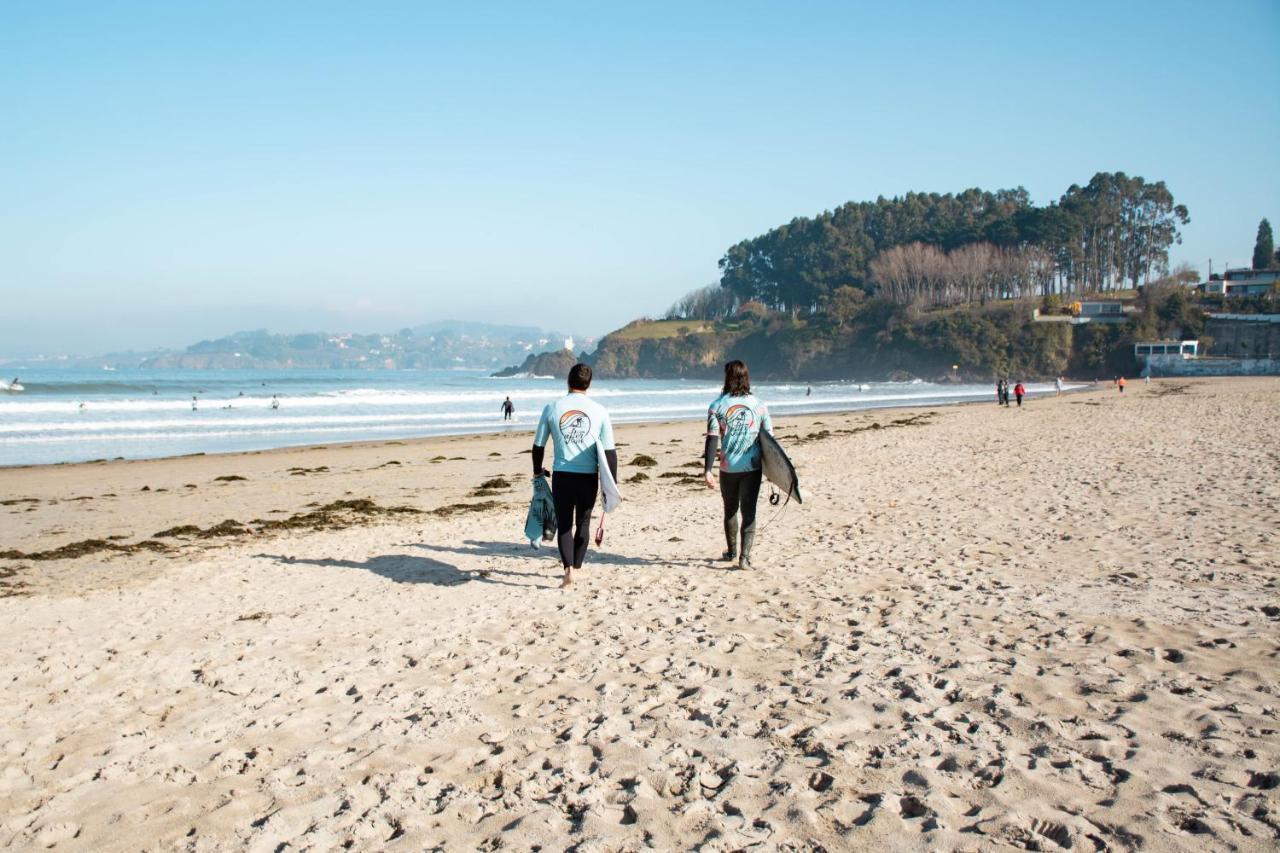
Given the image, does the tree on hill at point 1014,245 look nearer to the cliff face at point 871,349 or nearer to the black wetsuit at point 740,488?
the cliff face at point 871,349

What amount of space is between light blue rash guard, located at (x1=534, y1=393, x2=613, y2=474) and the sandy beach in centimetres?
106

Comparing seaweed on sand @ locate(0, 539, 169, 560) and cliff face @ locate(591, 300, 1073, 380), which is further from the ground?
cliff face @ locate(591, 300, 1073, 380)

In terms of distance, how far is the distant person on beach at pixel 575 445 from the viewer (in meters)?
6.42

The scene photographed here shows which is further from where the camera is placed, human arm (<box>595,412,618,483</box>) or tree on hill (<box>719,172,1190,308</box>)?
tree on hill (<box>719,172,1190,308</box>)

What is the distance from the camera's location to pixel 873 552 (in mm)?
7875

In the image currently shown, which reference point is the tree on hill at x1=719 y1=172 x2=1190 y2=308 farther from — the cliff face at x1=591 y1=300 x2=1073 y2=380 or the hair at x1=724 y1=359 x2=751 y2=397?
the hair at x1=724 y1=359 x2=751 y2=397

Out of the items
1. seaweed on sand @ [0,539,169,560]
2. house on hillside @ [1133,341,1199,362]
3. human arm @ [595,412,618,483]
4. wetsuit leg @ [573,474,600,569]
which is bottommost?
seaweed on sand @ [0,539,169,560]

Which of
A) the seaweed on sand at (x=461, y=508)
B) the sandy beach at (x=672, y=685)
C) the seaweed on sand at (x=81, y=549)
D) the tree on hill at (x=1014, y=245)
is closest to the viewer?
the sandy beach at (x=672, y=685)

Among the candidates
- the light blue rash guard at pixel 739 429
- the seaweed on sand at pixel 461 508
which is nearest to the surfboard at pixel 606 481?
the light blue rash guard at pixel 739 429

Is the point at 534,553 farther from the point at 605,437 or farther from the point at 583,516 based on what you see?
the point at 605,437

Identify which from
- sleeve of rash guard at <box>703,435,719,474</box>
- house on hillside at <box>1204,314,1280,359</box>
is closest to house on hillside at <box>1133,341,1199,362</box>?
house on hillside at <box>1204,314,1280,359</box>

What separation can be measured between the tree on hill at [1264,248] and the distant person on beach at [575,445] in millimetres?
142008

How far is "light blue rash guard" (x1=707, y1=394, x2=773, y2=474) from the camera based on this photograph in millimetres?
7035

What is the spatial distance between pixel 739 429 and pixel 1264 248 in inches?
5734
